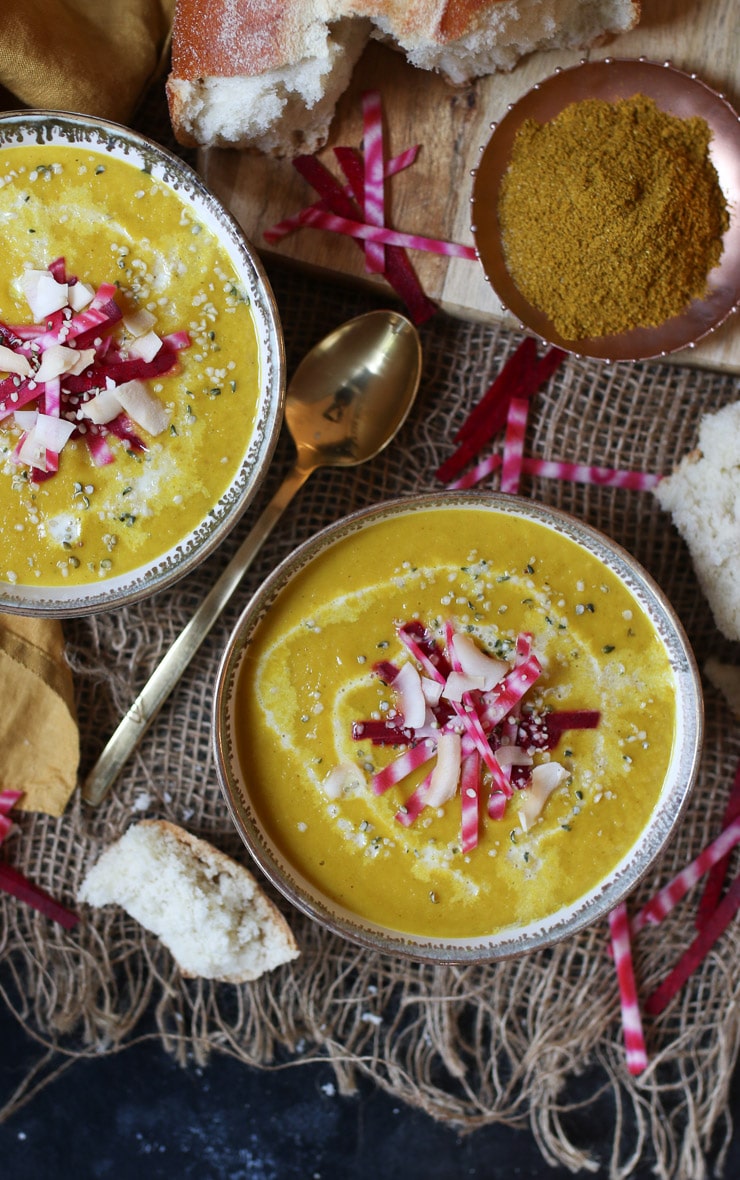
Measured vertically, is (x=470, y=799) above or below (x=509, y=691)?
below

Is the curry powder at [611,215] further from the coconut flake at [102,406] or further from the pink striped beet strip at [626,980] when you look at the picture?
the pink striped beet strip at [626,980]

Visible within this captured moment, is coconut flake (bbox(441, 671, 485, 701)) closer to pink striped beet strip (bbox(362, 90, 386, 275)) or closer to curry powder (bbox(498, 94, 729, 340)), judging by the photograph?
curry powder (bbox(498, 94, 729, 340))

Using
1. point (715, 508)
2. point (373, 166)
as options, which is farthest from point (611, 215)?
point (715, 508)

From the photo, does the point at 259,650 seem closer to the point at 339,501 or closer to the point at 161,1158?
A: the point at 339,501

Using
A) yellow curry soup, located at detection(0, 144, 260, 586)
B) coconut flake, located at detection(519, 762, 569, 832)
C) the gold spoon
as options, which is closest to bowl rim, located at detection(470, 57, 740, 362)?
the gold spoon

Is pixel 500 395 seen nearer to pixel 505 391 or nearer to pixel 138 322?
pixel 505 391

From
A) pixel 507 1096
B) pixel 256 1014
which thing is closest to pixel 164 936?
pixel 256 1014
